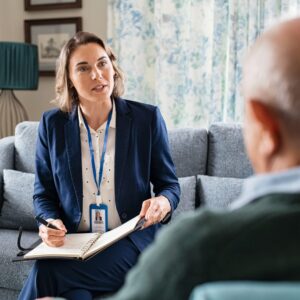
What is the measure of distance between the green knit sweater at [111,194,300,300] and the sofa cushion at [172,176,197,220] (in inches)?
66.4

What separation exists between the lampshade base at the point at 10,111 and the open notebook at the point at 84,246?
183cm

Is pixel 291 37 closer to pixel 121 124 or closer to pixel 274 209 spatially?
pixel 274 209

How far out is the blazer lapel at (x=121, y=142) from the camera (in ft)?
6.05

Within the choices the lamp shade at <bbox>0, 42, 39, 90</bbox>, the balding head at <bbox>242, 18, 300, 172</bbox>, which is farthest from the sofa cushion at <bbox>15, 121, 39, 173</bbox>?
the balding head at <bbox>242, 18, 300, 172</bbox>

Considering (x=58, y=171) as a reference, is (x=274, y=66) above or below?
above

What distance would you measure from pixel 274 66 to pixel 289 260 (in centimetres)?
25

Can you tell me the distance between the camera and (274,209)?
0.59 metres

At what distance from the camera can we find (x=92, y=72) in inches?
75.5

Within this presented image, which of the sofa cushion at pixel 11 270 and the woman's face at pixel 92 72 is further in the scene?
the sofa cushion at pixel 11 270

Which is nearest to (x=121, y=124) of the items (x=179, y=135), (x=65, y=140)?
(x=65, y=140)

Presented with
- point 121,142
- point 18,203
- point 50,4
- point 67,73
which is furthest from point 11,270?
point 50,4

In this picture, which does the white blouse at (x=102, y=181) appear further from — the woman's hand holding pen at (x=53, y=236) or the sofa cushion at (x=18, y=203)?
the sofa cushion at (x=18, y=203)

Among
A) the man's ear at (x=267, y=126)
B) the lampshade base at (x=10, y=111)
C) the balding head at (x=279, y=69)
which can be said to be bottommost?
the lampshade base at (x=10, y=111)

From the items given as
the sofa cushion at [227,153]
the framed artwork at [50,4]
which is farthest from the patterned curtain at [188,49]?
the sofa cushion at [227,153]
